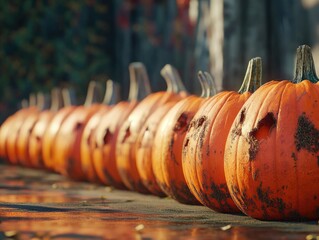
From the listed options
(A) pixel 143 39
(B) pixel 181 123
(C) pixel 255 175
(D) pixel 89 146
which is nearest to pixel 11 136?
(A) pixel 143 39

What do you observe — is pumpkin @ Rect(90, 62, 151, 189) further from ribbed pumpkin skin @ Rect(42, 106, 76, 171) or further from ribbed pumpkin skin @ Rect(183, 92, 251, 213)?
→ ribbed pumpkin skin @ Rect(183, 92, 251, 213)

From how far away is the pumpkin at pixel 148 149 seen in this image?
7.07 m

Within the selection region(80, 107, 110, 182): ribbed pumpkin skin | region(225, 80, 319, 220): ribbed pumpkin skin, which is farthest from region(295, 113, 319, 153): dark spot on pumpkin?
region(80, 107, 110, 182): ribbed pumpkin skin

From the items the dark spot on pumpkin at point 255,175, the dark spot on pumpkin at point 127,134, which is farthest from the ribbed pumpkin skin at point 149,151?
the dark spot on pumpkin at point 255,175

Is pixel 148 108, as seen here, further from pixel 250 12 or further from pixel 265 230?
pixel 265 230

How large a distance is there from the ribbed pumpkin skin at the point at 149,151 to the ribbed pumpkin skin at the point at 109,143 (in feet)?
2.89

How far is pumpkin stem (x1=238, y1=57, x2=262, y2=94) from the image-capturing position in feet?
18.8

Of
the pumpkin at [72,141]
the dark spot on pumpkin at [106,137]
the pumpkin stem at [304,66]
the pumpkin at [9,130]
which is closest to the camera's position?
the pumpkin stem at [304,66]

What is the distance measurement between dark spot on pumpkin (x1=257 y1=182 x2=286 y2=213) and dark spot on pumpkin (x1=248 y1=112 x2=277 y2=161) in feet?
0.59

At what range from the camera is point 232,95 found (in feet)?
19.5

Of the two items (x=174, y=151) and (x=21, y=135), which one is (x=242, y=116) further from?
(x=21, y=135)

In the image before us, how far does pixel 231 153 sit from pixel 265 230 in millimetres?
751

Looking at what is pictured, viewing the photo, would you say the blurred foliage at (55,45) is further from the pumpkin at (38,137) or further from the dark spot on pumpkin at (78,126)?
the dark spot on pumpkin at (78,126)

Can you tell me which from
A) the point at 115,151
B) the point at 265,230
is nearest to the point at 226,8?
the point at 115,151
